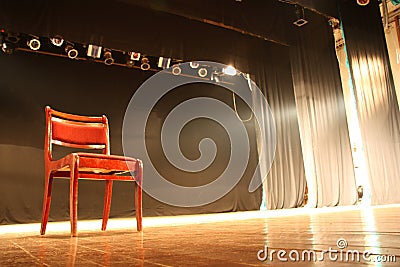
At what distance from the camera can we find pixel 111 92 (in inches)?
195

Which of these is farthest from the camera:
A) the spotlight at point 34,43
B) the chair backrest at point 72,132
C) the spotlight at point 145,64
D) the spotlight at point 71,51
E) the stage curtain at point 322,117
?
the spotlight at point 145,64

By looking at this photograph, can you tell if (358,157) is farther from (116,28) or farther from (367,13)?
(116,28)

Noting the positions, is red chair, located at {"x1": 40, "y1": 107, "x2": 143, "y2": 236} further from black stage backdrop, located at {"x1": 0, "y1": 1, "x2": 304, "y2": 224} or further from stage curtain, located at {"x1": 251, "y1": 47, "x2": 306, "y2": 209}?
stage curtain, located at {"x1": 251, "y1": 47, "x2": 306, "y2": 209}

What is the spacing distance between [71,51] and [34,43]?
42 cm

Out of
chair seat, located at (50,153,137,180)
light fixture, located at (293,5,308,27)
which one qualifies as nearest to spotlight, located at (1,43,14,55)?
chair seat, located at (50,153,137,180)

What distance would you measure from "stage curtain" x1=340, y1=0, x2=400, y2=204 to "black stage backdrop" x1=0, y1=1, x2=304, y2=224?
94 cm

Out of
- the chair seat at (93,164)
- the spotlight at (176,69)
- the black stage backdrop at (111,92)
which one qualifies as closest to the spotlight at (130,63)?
the black stage backdrop at (111,92)

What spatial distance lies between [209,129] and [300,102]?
1.47m

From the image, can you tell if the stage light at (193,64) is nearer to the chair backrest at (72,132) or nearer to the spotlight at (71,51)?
the spotlight at (71,51)

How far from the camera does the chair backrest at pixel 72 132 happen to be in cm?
196

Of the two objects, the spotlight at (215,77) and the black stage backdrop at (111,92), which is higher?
the spotlight at (215,77)

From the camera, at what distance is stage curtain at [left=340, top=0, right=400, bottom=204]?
15.3 ft

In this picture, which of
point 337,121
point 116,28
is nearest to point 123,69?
point 116,28

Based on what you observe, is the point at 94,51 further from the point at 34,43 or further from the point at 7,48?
the point at 7,48
